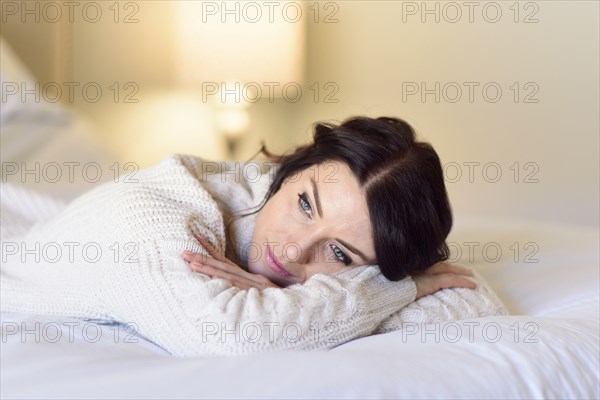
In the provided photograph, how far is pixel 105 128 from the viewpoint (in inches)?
108

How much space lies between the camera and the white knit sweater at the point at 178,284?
0.87 meters

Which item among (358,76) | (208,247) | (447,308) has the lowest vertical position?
(447,308)

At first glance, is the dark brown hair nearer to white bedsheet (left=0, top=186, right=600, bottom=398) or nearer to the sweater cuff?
the sweater cuff

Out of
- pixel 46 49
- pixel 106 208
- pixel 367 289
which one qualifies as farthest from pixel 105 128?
pixel 367 289

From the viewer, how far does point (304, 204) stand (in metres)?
1.09

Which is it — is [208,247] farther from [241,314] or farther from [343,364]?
[343,364]

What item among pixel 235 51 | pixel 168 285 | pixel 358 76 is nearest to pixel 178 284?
pixel 168 285

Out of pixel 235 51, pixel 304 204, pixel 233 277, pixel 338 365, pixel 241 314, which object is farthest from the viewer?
pixel 235 51

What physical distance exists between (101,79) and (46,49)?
223 millimetres

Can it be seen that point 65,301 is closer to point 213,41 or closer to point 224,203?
point 224,203

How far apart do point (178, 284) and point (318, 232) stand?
0.75 ft

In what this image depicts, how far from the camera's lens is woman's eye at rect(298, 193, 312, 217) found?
3.57 ft

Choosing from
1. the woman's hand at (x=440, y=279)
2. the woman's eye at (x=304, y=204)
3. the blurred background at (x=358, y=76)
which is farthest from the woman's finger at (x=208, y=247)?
the blurred background at (x=358, y=76)

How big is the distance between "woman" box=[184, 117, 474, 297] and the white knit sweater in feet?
0.13
